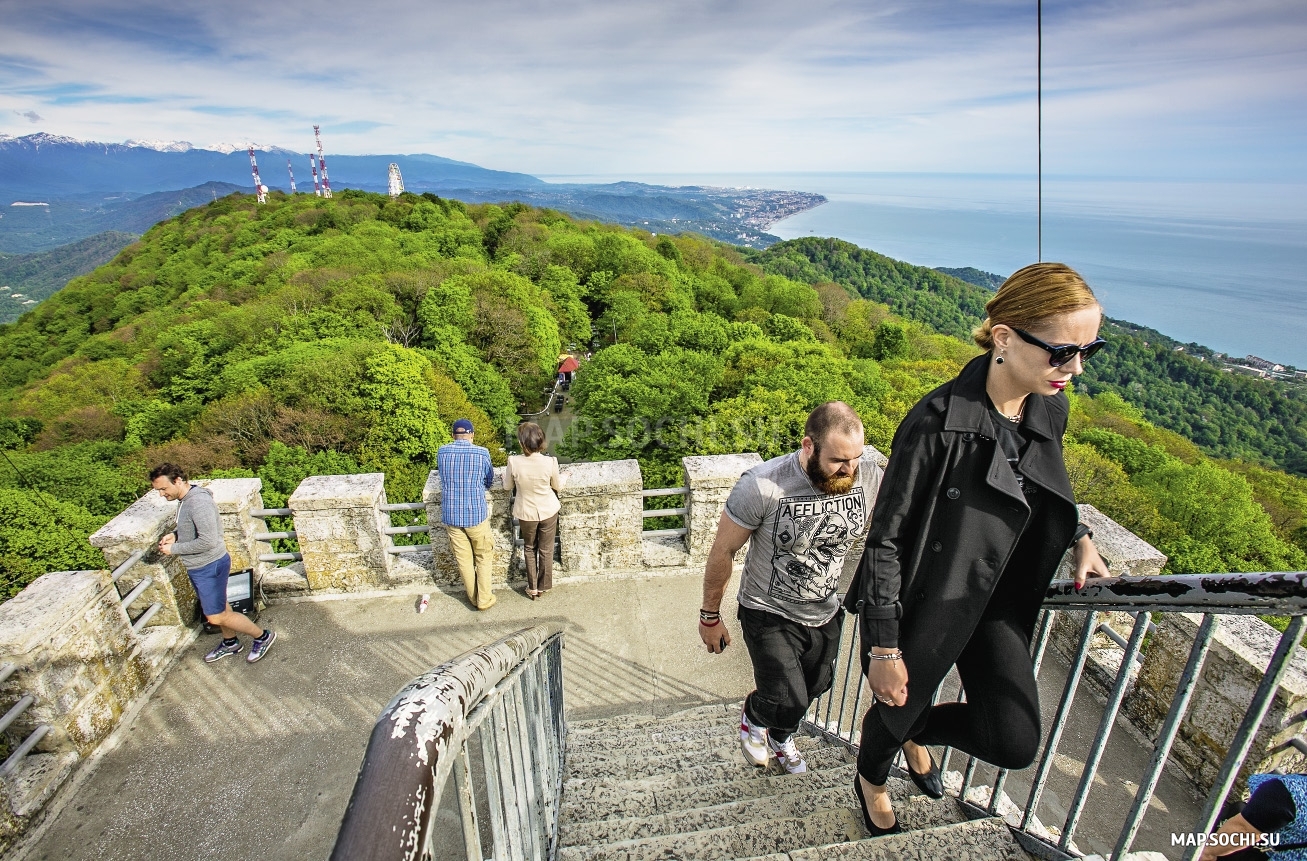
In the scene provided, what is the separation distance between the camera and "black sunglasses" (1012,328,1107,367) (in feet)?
5.75

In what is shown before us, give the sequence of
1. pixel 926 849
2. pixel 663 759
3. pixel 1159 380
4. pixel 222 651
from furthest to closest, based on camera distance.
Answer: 1. pixel 1159 380
2. pixel 222 651
3. pixel 663 759
4. pixel 926 849

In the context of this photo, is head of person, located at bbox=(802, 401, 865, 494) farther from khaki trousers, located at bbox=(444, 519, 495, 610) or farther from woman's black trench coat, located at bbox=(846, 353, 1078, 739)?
khaki trousers, located at bbox=(444, 519, 495, 610)

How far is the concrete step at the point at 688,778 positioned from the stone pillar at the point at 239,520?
340cm

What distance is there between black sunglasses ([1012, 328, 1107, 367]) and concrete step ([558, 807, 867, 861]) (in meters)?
1.95

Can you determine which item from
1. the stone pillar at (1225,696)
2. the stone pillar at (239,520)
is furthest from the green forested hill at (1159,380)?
the stone pillar at (239,520)

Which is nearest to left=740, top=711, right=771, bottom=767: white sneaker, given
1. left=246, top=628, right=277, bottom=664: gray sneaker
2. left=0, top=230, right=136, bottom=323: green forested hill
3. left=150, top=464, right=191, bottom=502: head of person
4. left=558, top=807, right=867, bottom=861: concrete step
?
left=558, top=807, right=867, bottom=861: concrete step

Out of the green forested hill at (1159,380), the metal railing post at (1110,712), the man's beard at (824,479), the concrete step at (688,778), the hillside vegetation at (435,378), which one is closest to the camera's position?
the metal railing post at (1110,712)

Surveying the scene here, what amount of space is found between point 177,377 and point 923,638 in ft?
121

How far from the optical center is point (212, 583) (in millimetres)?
4070

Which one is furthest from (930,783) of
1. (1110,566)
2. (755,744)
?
(1110,566)

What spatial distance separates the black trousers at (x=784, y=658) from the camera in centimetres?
265

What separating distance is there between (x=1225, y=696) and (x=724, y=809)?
2.78 meters

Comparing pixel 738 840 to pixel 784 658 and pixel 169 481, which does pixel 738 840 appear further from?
pixel 169 481

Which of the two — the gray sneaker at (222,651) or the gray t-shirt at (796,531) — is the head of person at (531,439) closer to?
the gray t-shirt at (796,531)
